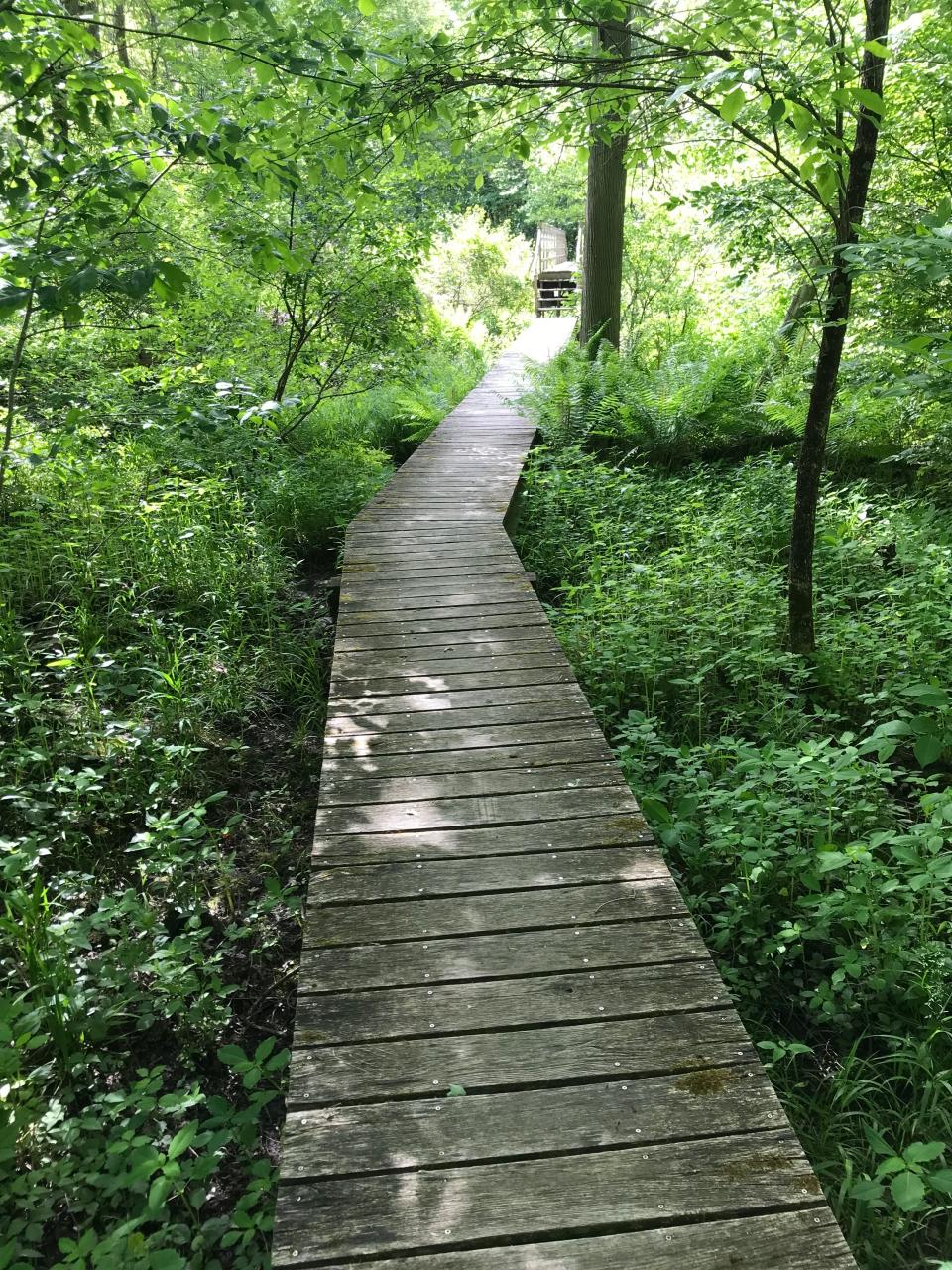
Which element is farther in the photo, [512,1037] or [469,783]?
[469,783]

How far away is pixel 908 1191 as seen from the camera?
68.1 inches

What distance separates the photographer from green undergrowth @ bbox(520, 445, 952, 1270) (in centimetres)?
230

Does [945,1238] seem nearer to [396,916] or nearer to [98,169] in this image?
[396,916]

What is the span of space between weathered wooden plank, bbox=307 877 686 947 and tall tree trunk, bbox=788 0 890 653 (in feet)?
8.55

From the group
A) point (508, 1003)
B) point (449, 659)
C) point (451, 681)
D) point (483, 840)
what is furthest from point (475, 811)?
point (449, 659)

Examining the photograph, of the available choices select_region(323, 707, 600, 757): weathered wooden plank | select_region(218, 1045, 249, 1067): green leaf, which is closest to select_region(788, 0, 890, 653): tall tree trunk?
select_region(323, 707, 600, 757): weathered wooden plank

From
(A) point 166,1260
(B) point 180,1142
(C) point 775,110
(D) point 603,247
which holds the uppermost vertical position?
(D) point 603,247

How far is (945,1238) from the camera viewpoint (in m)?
1.92

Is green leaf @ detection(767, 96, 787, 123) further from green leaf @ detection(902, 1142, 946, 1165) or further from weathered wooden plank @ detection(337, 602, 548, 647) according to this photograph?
green leaf @ detection(902, 1142, 946, 1165)

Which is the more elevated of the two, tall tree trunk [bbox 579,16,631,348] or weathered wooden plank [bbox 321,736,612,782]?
tall tree trunk [bbox 579,16,631,348]

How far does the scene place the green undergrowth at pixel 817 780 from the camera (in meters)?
2.30

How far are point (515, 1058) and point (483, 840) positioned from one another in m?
0.87

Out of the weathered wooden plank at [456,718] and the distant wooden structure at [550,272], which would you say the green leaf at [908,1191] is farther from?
the distant wooden structure at [550,272]

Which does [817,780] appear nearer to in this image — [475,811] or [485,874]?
[475,811]
